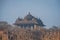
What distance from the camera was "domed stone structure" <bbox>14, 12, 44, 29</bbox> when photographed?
4336 mm

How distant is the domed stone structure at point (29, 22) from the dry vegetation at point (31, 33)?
0.08 meters

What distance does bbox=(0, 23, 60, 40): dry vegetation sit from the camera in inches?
168

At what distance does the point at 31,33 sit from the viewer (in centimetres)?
432

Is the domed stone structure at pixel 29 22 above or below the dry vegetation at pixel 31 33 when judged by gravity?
above

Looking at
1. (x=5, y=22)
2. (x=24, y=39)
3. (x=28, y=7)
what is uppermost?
(x=28, y=7)

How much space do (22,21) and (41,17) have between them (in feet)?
1.17

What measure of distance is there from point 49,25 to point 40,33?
0.22 m

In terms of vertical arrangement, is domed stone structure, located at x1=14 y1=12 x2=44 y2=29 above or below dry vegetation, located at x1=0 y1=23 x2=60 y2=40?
above

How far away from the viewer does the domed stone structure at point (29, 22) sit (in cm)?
434

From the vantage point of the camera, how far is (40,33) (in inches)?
169

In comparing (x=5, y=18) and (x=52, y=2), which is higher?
(x=52, y=2)

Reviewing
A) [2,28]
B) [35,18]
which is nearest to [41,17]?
[35,18]

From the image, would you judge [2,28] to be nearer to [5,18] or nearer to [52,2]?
[5,18]

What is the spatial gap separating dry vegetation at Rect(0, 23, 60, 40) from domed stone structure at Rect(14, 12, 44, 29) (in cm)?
8
